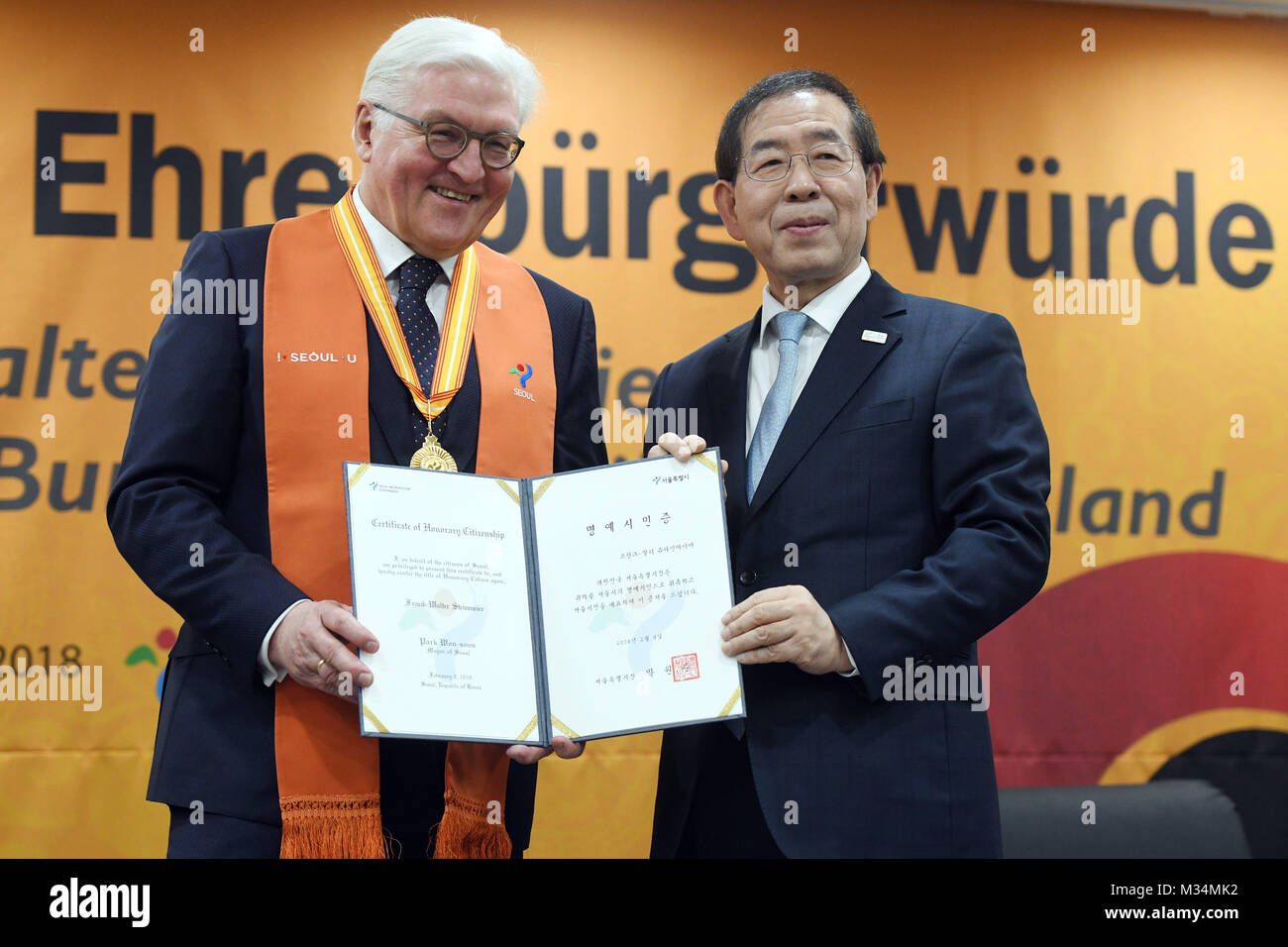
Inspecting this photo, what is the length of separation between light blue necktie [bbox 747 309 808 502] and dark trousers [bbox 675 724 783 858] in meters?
0.46

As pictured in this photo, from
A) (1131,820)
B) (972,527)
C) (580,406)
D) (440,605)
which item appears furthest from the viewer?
(1131,820)

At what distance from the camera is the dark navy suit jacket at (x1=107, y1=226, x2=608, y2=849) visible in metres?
1.88

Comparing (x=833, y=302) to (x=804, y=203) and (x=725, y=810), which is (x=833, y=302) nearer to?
(x=804, y=203)

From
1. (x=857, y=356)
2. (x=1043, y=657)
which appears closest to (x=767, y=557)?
(x=857, y=356)

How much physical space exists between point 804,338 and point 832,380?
16cm

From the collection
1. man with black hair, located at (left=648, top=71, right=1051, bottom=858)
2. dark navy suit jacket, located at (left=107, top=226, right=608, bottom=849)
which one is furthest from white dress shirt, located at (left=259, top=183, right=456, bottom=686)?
man with black hair, located at (left=648, top=71, right=1051, bottom=858)

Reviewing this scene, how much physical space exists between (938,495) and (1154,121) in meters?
2.92

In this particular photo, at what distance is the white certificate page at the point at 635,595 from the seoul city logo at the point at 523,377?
267 millimetres

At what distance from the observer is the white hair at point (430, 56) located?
2117mm

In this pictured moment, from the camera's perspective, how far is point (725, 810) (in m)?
2.07

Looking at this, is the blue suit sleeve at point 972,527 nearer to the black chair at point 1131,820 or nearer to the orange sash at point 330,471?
the orange sash at point 330,471

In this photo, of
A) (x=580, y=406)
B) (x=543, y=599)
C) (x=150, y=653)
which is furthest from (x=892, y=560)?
(x=150, y=653)

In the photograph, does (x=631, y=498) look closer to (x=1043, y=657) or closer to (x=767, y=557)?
(x=767, y=557)

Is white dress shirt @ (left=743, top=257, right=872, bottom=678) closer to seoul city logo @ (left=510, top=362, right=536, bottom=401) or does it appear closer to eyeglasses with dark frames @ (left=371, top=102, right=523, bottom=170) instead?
seoul city logo @ (left=510, top=362, right=536, bottom=401)
